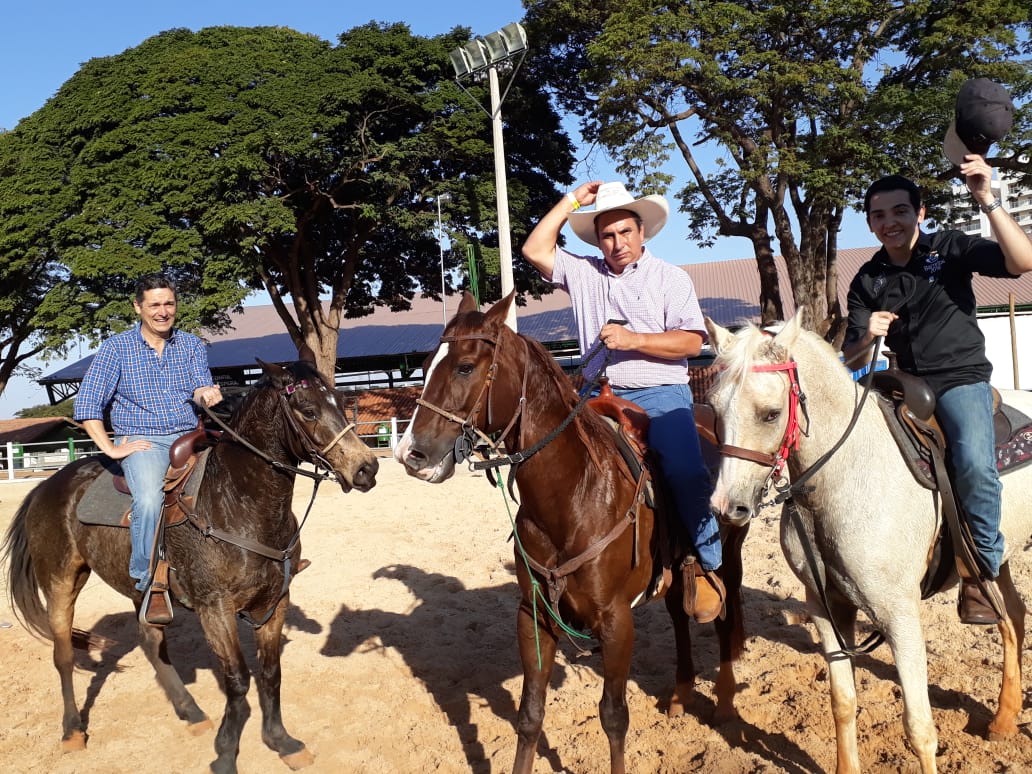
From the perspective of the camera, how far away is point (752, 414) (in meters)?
2.74

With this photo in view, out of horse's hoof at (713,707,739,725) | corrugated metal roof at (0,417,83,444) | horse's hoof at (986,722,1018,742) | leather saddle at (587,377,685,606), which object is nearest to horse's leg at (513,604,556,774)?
leather saddle at (587,377,685,606)

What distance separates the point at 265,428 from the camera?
412 cm

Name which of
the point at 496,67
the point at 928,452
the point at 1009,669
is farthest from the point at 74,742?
the point at 496,67

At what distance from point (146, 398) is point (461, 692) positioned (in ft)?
9.02

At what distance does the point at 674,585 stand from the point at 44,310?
19.9 m

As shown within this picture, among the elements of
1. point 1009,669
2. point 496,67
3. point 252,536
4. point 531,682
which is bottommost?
point 1009,669

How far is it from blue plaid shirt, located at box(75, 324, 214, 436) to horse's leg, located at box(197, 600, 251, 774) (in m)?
1.21

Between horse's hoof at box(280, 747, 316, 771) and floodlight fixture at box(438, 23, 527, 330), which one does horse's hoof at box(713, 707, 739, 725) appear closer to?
horse's hoof at box(280, 747, 316, 771)

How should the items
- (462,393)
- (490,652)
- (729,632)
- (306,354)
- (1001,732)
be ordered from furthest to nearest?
(490,652), (729,632), (306,354), (1001,732), (462,393)

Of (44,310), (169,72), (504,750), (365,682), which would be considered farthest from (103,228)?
(504,750)

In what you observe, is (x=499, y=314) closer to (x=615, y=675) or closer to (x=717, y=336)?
(x=717, y=336)

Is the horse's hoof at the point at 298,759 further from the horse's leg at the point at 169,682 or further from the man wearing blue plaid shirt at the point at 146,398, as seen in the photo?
the man wearing blue plaid shirt at the point at 146,398

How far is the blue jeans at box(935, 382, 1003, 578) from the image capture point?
10.3 feet

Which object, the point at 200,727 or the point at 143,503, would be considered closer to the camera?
the point at 143,503
